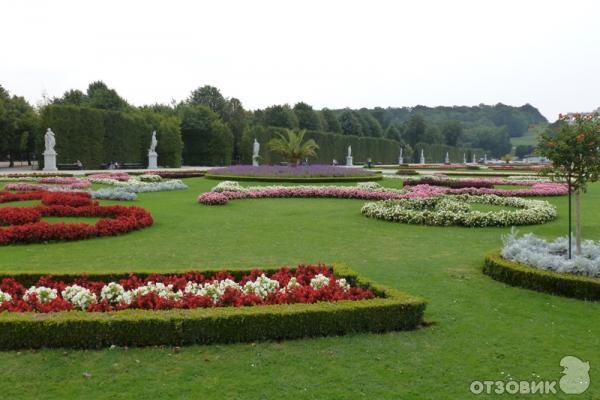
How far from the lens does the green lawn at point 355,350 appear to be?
403cm

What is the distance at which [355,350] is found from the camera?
15.6 feet

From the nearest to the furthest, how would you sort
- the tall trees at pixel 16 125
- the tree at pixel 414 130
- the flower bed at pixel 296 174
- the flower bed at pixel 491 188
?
the flower bed at pixel 491 188, the flower bed at pixel 296 174, the tall trees at pixel 16 125, the tree at pixel 414 130

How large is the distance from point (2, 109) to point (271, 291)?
151 feet

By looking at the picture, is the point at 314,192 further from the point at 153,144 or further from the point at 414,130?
the point at 414,130

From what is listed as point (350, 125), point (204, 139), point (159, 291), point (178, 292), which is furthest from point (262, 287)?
point (350, 125)

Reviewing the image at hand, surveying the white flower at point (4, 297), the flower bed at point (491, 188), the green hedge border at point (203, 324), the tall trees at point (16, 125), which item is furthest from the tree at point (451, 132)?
the white flower at point (4, 297)

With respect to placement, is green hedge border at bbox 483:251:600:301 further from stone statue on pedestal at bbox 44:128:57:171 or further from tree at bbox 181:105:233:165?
tree at bbox 181:105:233:165

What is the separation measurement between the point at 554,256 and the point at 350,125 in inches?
3193

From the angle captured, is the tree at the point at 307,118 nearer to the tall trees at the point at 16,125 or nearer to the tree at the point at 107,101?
the tree at the point at 107,101

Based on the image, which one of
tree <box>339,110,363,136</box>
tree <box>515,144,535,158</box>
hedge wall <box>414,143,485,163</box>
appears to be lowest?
hedge wall <box>414,143,485,163</box>

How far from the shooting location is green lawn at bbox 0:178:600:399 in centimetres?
403

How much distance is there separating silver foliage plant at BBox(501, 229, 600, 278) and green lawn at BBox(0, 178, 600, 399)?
52cm

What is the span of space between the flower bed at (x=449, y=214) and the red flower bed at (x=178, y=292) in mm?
6548

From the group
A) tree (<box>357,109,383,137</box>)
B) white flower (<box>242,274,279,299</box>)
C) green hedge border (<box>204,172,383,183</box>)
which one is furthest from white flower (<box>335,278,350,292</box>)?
tree (<box>357,109,383,137</box>)
